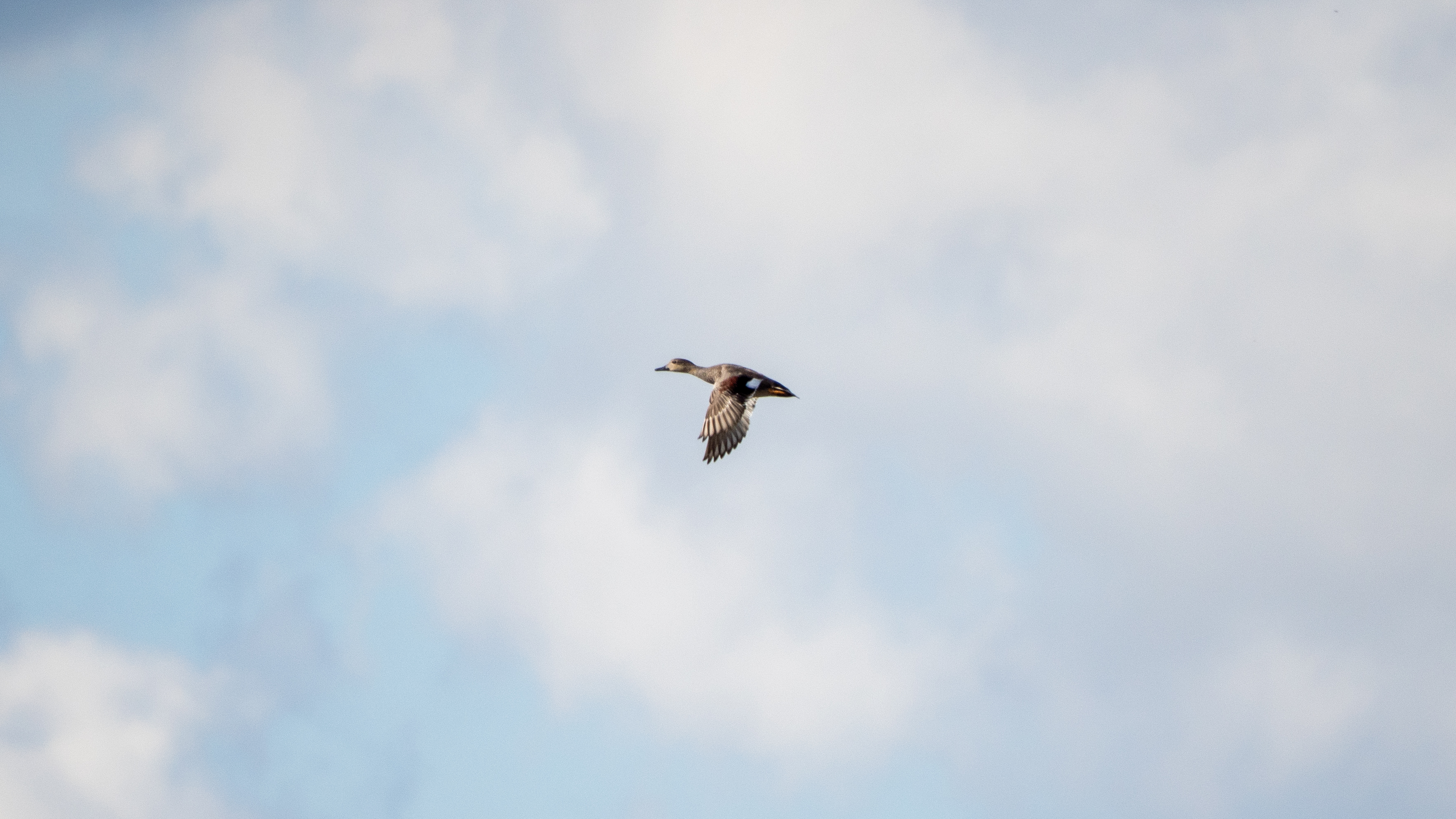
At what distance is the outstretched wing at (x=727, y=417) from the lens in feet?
189

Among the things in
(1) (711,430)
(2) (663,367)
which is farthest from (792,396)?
(2) (663,367)

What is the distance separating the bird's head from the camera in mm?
64625

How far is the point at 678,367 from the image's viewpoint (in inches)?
2571

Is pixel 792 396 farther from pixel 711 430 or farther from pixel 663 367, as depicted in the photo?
pixel 663 367

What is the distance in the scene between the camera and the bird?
57.8m

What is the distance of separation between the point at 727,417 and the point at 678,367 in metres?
7.46

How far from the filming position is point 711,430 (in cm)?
5812

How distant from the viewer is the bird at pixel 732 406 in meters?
57.8

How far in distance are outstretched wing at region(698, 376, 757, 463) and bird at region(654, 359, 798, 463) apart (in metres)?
0.01

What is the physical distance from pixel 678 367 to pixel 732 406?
7.15m

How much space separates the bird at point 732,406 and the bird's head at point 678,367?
4.52 metres

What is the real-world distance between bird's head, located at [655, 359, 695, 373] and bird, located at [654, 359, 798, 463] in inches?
178

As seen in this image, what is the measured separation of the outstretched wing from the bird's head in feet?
17.6

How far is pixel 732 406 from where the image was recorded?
192 feet
